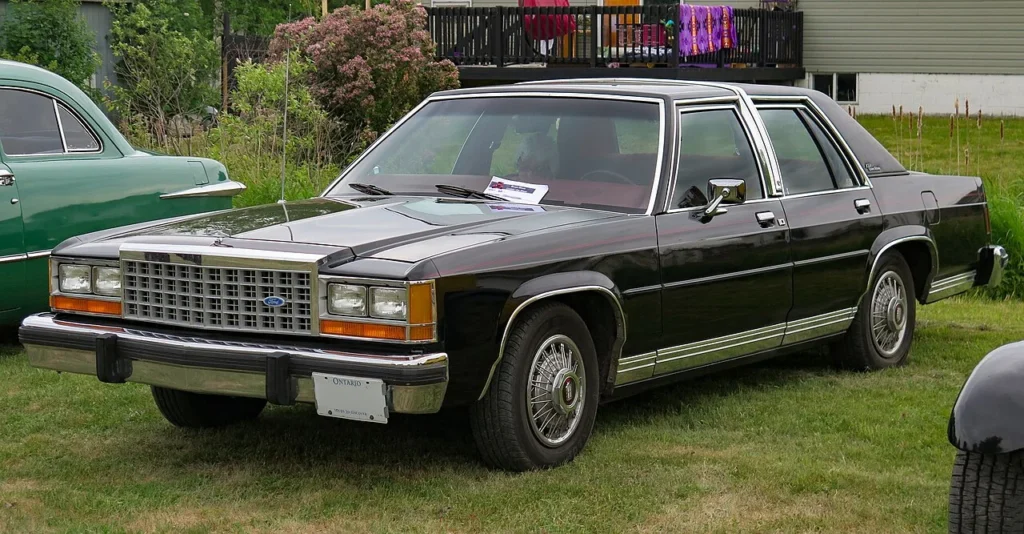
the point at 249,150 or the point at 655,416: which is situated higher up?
the point at 249,150

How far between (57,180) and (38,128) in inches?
14.7

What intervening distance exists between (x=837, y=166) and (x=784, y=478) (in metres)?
2.52

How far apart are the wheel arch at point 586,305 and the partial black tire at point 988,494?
1726 mm

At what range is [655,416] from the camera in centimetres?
624

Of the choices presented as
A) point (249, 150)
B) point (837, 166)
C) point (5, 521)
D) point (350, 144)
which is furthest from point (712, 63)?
point (5, 521)

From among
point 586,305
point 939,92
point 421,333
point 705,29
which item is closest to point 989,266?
point 586,305

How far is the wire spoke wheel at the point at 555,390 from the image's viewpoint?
16.9ft

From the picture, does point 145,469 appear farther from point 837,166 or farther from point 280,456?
point 837,166

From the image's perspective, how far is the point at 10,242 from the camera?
294 inches

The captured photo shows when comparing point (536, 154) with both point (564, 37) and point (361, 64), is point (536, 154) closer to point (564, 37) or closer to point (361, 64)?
point (361, 64)

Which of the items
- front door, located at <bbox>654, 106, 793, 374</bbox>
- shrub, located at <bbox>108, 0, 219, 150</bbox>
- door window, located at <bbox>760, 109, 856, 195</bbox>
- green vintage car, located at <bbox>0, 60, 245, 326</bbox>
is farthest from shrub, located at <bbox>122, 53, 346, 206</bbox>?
front door, located at <bbox>654, 106, 793, 374</bbox>

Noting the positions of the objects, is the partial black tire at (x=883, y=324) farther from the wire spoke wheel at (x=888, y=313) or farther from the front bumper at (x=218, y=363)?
the front bumper at (x=218, y=363)

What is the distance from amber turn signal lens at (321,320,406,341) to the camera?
4.68m

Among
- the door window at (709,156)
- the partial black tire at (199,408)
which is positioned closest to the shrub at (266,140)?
the partial black tire at (199,408)
